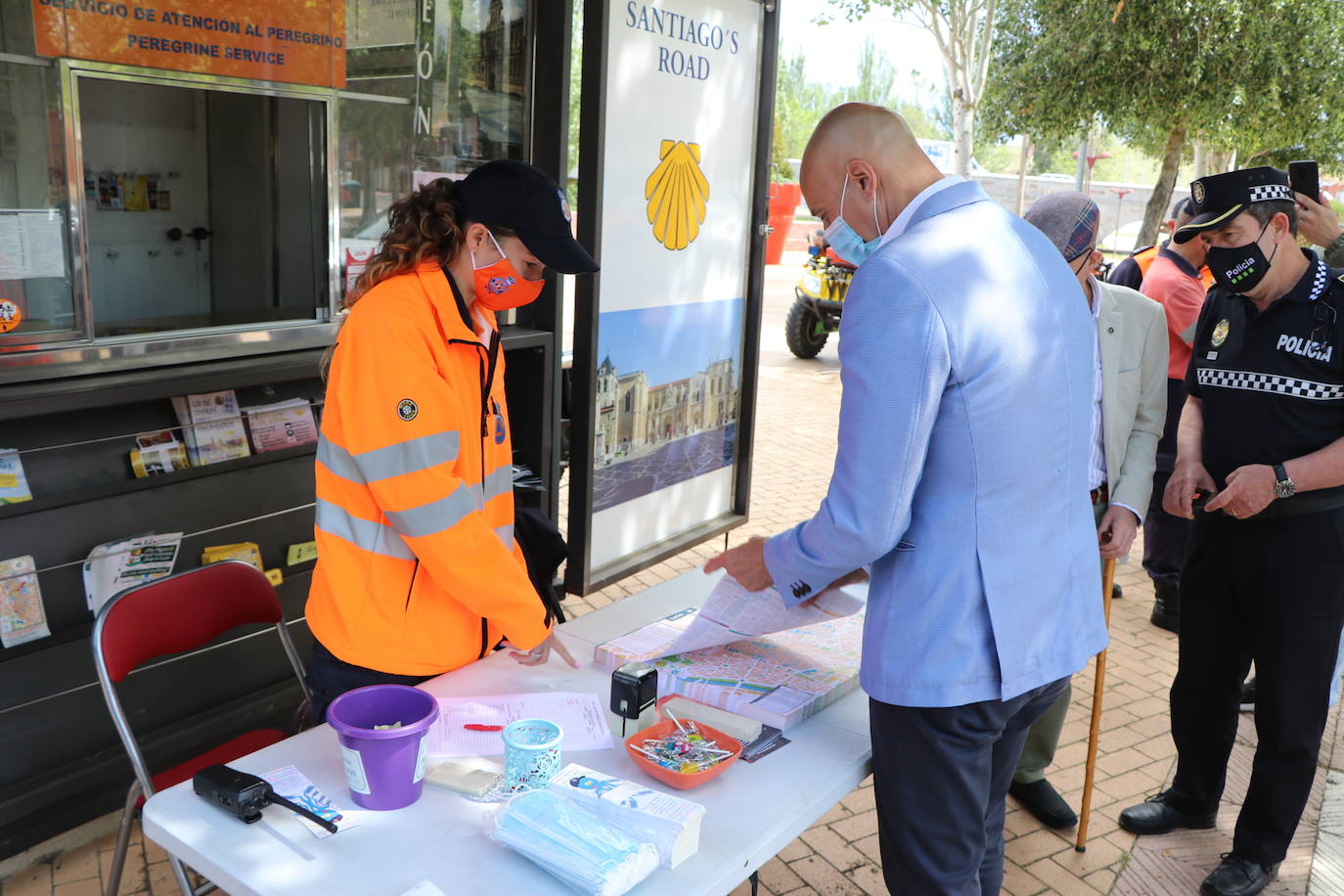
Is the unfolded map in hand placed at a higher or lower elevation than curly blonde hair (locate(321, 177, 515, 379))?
lower

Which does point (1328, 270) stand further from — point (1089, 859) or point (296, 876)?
point (296, 876)

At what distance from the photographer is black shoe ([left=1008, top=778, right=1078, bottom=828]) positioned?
3.65 m

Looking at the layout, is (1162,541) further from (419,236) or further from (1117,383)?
(419,236)

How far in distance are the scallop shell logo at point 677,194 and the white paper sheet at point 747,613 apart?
95.5 inches

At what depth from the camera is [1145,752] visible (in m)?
4.28

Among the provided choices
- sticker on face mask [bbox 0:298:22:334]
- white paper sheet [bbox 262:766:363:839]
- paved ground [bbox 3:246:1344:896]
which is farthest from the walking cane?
sticker on face mask [bbox 0:298:22:334]

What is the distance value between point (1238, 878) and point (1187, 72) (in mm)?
10981

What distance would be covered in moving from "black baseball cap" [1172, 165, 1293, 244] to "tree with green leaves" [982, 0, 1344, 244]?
9516 millimetres

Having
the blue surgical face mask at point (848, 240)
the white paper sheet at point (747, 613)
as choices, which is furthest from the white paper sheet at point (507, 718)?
the blue surgical face mask at point (848, 240)

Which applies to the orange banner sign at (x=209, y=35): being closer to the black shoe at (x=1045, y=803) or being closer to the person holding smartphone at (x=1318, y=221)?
the person holding smartphone at (x=1318, y=221)

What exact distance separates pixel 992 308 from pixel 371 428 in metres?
1.15

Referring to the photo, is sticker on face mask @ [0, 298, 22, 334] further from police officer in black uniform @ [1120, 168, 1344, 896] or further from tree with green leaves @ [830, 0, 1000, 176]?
tree with green leaves @ [830, 0, 1000, 176]

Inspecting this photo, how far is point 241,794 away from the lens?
180 centimetres

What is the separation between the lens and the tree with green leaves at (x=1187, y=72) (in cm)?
1163
